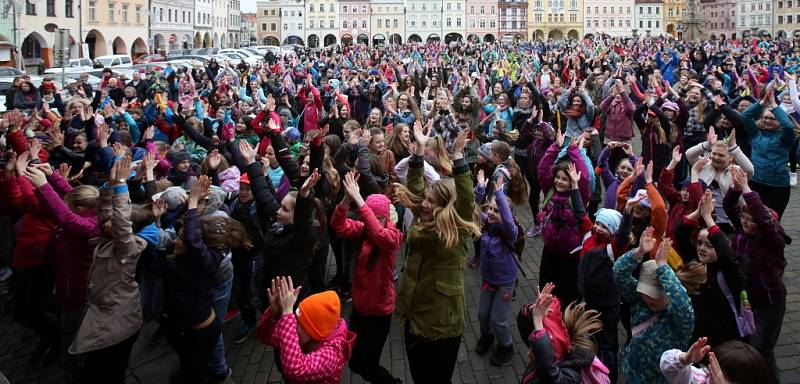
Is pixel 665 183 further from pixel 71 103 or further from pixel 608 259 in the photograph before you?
pixel 71 103

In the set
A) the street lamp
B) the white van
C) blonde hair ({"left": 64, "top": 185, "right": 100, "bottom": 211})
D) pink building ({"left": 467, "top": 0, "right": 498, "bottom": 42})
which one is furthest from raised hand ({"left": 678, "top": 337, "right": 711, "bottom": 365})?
pink building ({"left": 467, "top": 0, "right": 498, "bottom": 42})

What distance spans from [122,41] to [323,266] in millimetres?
53515

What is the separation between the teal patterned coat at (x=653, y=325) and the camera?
3.43 m

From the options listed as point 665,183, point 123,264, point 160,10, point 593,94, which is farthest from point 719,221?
point 160,10

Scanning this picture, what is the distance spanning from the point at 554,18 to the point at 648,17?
20513 millimetres

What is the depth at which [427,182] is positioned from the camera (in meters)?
5.59

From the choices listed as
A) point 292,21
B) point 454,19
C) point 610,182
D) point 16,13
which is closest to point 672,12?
point 454,19

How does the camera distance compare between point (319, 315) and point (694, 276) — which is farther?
point (694, 276)

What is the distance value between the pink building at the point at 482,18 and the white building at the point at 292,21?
3178 cm

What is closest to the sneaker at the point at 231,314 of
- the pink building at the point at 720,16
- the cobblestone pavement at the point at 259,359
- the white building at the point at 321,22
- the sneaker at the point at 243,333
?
the cobblestone pavement at the point at 259,359

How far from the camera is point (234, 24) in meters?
88.9

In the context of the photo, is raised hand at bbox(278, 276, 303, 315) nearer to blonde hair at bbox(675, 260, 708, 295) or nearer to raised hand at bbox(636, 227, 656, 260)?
raised hand at bbox(636, 227, 656, 260)

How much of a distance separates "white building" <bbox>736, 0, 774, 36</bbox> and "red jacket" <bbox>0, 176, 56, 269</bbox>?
417 feet

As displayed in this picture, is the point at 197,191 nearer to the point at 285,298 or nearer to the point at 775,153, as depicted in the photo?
the point at 285,298
